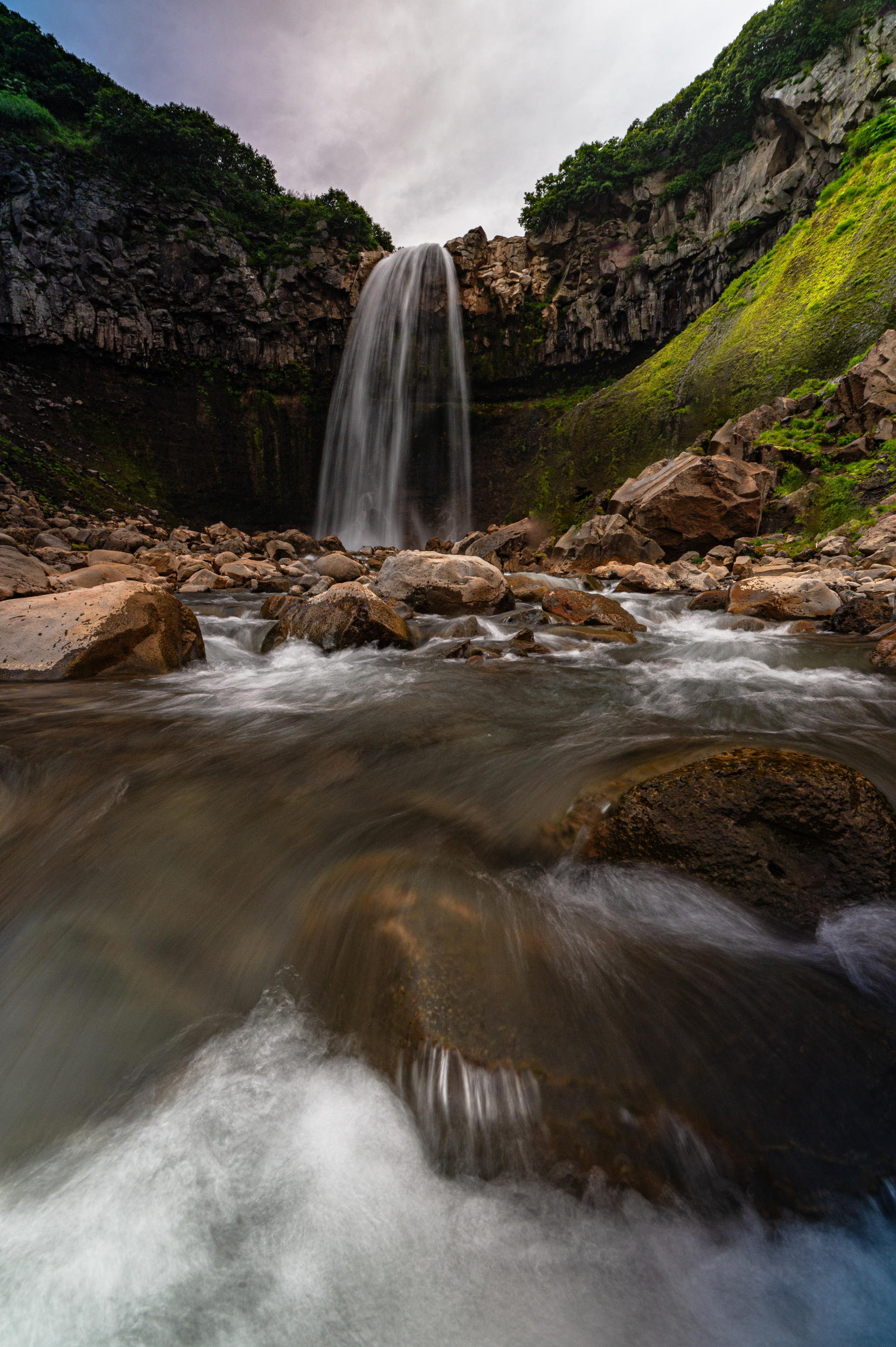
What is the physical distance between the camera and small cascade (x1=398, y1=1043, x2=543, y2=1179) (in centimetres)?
122

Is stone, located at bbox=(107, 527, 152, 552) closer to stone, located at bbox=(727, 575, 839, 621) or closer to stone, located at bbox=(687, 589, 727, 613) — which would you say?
stone, located at bbox=(687, 589, 727, 613)

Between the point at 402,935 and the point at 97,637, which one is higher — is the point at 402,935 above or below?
below

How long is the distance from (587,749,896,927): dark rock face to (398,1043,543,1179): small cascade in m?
0.92

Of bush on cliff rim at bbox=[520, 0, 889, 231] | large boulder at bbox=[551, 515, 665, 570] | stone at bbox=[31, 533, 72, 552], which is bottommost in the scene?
large boulder at bbox=[551, 515, 665, 570]

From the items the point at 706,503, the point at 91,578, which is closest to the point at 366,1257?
the point at 91,578

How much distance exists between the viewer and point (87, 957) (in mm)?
1744

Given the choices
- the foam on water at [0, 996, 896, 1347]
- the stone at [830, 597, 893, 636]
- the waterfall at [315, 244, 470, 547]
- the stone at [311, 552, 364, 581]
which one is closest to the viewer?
the foam on water at [0, 996, 896, 1347]

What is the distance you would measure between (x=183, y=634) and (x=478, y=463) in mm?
20802

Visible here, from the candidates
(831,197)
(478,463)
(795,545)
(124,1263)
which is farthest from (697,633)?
(478,463)

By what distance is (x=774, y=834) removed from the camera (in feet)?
6.23

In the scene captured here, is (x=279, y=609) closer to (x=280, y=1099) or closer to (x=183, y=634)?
(x=183, y=634)

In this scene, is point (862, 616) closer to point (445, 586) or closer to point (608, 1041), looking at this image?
point (445, 586)

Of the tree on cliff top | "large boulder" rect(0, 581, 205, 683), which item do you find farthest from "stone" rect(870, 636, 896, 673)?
the tree on cliff top

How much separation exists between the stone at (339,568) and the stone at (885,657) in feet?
26.3
